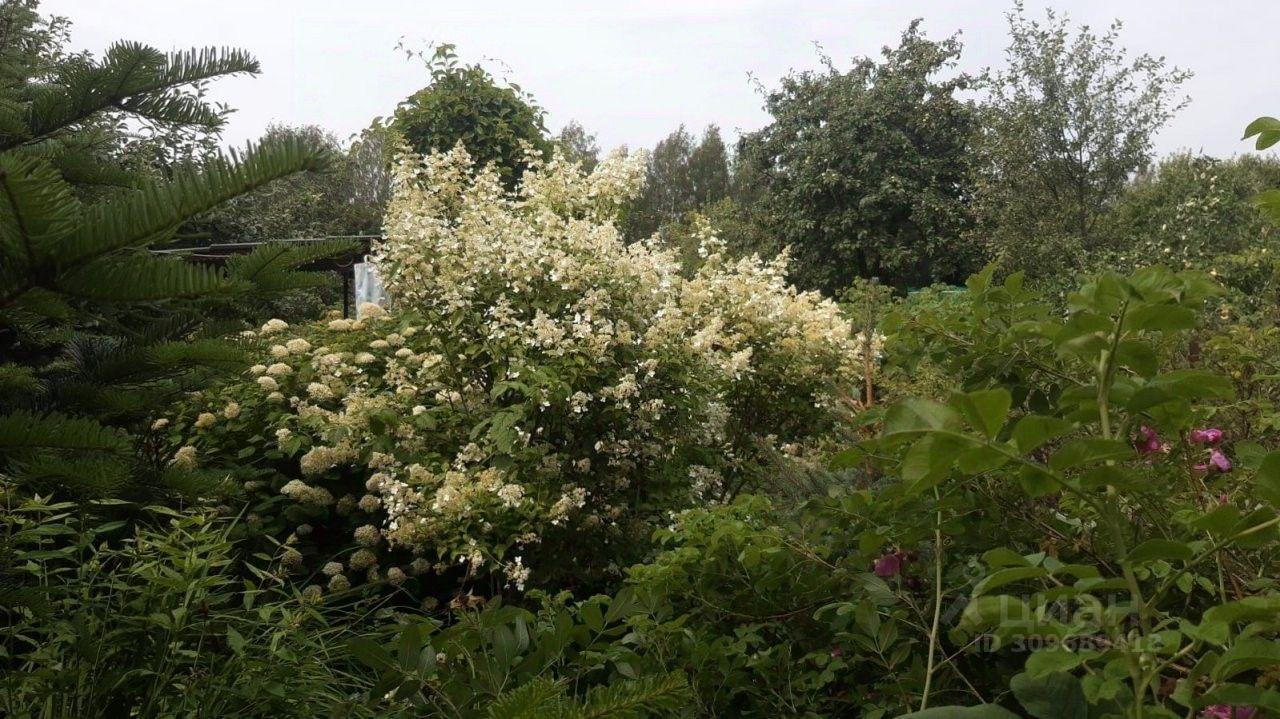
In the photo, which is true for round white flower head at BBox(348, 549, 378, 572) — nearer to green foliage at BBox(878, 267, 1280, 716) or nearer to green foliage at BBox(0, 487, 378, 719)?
green foliage at BBox(0, 487, 378, 719)

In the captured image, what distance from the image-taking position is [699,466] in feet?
14.7

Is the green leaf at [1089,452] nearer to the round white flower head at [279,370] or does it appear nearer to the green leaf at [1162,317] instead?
the green leaf at [1162,317]

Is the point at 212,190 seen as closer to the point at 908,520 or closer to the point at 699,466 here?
the point at 908,520

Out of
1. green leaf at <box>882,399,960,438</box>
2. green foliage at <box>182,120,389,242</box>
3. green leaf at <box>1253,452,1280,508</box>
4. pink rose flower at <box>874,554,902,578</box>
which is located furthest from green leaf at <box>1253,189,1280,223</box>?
green foliage at <box>182,120,389,242</box>

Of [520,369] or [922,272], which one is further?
[922,272]

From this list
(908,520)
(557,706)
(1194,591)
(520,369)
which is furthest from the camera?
(520,369)

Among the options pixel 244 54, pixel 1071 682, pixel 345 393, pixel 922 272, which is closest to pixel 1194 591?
pixel 1071 682

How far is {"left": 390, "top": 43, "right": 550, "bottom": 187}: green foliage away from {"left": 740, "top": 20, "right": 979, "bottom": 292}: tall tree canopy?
46.4 ft

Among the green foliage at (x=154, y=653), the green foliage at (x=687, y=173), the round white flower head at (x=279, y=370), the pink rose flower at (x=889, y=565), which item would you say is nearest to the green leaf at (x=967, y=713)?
the pink rose flower at (x=889, y=565)

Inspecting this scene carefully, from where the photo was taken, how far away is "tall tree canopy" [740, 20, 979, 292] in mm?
20469

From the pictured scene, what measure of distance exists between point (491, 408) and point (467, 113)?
13.8 ft

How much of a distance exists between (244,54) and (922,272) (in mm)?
21720

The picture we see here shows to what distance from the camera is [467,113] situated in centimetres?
756

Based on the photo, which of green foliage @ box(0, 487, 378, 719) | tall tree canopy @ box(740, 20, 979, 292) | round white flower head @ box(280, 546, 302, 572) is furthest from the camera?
tall tree canopy @ box(740, 20, 979, 292)
